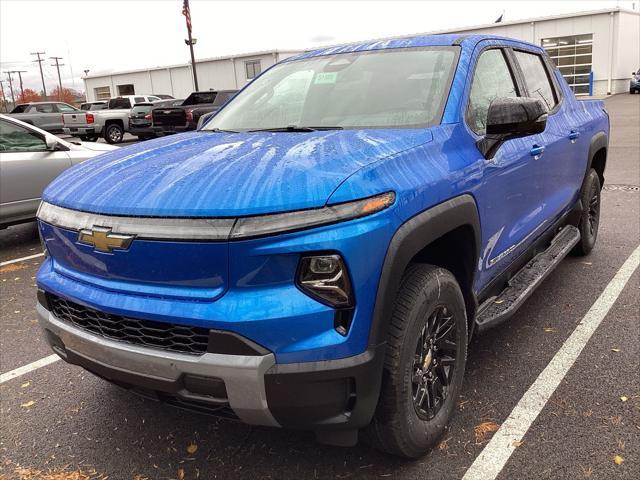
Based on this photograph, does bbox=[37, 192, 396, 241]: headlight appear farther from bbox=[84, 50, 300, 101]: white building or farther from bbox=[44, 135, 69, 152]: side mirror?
bbox=[84, 50, 300, 101]: white building

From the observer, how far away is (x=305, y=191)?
6.63 ft

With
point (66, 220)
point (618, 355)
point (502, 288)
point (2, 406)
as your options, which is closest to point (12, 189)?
point (2, 406)

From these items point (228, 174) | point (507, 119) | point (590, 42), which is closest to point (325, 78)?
point (507, 119)

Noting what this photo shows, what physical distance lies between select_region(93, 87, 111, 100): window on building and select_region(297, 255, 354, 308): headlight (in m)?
57.5

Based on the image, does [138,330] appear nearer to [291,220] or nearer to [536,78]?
[291,220]

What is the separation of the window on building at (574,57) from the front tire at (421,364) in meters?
34.3

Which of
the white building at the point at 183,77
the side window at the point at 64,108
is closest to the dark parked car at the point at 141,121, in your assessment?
the side window at the point at 64,108

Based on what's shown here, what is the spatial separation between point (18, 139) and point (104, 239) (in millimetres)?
5547

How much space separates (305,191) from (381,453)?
132 centimetres

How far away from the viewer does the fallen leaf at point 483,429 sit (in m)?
2.72

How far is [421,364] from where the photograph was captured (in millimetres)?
2473

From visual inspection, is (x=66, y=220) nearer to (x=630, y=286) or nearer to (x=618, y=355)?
(x=618, y=355)

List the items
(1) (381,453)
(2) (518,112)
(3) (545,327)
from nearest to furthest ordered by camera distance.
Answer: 1. (1) (381,453)
2. (2) (518,112)
3. (3) (545,327)

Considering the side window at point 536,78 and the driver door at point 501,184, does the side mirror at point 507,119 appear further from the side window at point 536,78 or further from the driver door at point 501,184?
the side window at point 536,78
